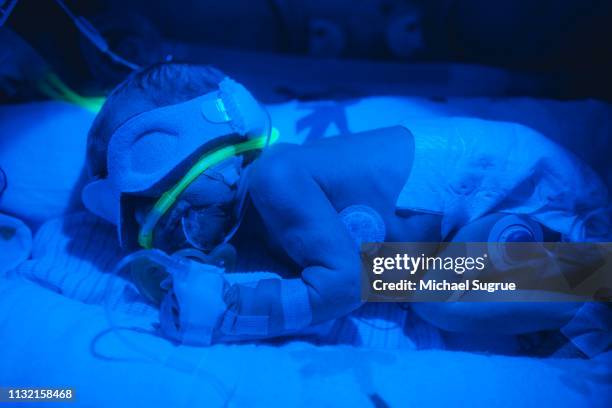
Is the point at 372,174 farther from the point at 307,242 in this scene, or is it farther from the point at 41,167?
the point at 41,167

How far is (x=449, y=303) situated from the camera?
0.95 metres

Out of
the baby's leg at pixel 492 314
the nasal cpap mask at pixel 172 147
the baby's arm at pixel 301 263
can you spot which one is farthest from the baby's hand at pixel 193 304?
the baby's leg at pixel 492 314

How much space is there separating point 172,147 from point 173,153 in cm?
1

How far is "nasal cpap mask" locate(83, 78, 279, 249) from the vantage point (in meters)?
0.88

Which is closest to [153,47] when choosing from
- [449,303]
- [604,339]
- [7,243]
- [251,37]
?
[251,37]

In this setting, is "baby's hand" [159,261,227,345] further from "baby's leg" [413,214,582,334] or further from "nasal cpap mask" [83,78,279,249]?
"baby's leg" [413,214,582,334]

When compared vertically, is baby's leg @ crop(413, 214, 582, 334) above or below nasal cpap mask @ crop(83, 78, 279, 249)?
below

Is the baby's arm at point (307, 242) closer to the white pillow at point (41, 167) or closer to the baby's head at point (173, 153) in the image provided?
the baby's head at point (173, 153)

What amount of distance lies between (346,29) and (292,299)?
1.04 meters

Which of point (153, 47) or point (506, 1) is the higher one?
point (506, 1)

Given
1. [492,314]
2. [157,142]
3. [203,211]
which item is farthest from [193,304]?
[492,314]

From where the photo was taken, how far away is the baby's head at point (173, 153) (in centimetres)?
88

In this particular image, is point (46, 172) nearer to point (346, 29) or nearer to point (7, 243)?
point (7, 243)

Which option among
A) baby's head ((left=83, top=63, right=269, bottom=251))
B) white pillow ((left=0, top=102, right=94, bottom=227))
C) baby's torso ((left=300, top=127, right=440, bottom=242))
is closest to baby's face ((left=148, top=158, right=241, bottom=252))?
baby's head ((left=83, top=63, right=269, bottom=251))
